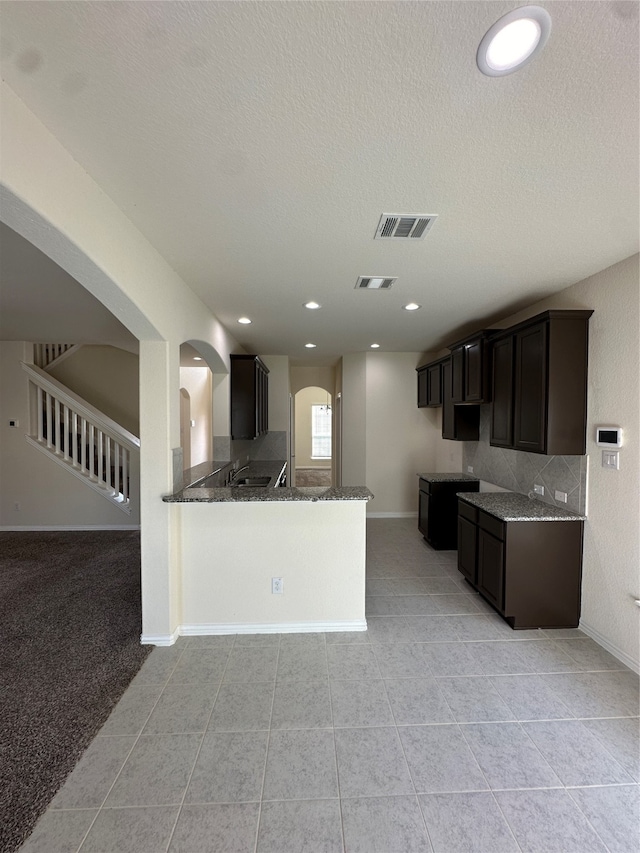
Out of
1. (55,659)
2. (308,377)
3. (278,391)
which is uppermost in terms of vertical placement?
(308,377)

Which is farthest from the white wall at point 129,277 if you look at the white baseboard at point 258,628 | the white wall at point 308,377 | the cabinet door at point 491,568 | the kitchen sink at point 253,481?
the white wall at point 308,377

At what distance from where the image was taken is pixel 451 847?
1449 mm

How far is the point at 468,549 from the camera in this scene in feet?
12.1

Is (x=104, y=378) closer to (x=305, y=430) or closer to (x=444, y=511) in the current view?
(x=444, y=511)

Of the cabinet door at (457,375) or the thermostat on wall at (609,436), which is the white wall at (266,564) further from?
the cabinet door at (457,375)

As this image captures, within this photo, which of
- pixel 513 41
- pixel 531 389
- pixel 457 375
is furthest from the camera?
pixel 457 375

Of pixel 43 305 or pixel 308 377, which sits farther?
pixel 308 377

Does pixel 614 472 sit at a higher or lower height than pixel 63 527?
higher

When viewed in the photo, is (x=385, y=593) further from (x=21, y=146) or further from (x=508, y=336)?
(x=21, y=146)

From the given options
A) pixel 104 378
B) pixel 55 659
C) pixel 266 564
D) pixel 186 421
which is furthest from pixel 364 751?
pixel 186 421

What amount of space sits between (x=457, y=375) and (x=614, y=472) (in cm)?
199

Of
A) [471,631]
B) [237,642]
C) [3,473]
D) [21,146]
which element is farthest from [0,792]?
[3,473]

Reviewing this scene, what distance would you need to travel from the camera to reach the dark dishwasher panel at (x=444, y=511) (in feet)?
15.8

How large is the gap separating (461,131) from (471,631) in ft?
10.3
